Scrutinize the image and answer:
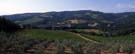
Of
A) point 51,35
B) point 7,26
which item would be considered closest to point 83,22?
point 7,26

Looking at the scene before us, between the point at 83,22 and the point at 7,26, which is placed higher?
the point at 7,26

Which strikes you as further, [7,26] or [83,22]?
[83,22]

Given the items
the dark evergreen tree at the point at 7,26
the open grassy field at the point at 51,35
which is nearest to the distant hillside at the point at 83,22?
the open grassy field at the point at 51,35

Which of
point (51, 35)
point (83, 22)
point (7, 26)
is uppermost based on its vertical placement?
point (7, 26)

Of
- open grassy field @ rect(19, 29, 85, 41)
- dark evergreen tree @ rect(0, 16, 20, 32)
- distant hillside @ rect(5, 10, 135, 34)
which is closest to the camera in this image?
open grassy field @ rect(19, 29, 85, 41)

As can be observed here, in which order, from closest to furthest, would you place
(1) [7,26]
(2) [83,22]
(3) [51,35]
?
(3) [51,35]
(1) [7,26]
(2) [83,22]

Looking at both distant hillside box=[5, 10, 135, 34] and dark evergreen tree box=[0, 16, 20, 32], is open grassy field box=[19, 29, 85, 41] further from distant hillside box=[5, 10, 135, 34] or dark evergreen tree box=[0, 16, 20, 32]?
distant hillside box=[5, 10, 135, 34]

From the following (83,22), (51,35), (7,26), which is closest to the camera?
(51,35)

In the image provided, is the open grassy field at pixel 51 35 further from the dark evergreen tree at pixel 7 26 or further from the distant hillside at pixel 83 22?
the distant hillside at pixel 83 22

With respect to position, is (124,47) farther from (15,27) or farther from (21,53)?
(15,27)

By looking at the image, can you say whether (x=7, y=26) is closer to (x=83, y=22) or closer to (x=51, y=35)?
(x=51, y=35)

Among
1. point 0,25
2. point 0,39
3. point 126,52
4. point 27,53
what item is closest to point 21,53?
point 27,53

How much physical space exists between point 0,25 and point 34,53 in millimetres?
34484

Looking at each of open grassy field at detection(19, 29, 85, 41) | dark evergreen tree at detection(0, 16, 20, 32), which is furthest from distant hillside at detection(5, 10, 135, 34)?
dark evergreen tree at detection(0, 16, 20, 32)
